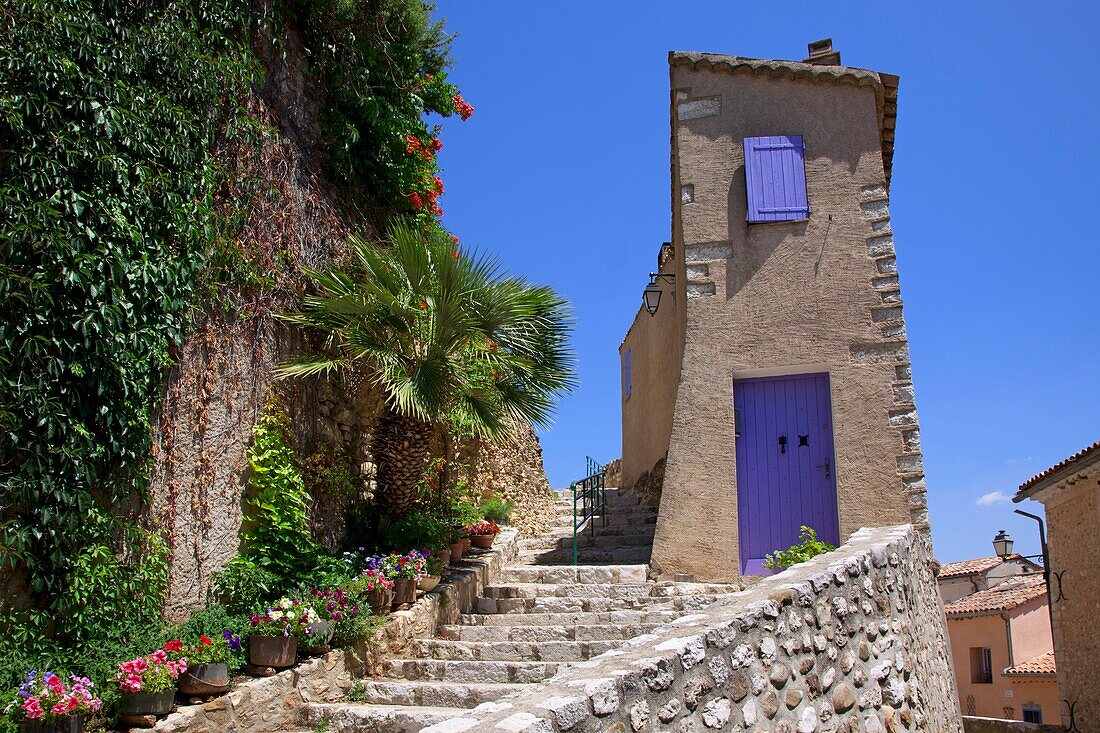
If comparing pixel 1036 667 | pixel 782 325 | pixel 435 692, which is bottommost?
pixel 1036 667

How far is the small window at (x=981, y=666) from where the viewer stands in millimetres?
20719

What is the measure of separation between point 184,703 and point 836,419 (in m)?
6.31

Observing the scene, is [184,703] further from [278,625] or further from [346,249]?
[346,249]

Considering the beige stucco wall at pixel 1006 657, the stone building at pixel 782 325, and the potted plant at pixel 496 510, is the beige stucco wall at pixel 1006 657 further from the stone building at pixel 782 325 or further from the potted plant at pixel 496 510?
the stone building at pixel 782 325

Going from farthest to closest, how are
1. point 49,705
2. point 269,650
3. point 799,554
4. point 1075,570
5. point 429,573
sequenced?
point 1075,570 < point 429,573 < point 799,554 < point 269,650 < point 49,705

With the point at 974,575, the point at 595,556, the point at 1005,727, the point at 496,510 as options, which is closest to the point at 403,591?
the point at 595,556

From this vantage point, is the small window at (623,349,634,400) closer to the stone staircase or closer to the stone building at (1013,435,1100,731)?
the stone staircase

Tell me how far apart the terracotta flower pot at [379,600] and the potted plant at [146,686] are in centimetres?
204

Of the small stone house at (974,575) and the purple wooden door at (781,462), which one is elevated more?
the purple wooden door at (781,462)

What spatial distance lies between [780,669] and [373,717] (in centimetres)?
282

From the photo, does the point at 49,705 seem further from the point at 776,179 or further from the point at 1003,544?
the point at 1003,544

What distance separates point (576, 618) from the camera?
7605 millimetres

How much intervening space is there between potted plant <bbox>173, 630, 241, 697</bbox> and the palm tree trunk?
283 centimetres

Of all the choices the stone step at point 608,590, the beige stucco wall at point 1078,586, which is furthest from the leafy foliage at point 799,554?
the beige stucco wall at point 1078,586
